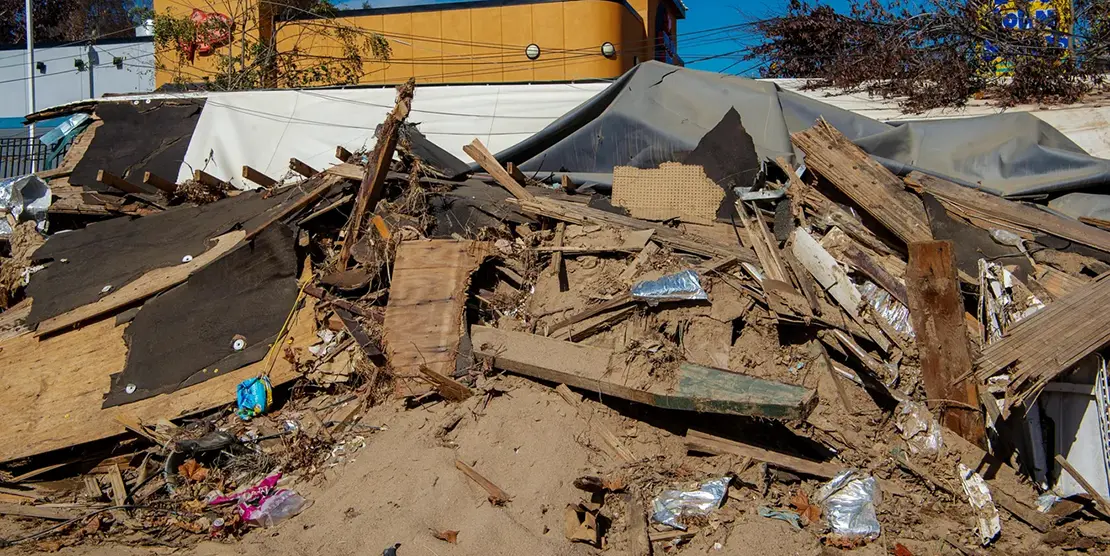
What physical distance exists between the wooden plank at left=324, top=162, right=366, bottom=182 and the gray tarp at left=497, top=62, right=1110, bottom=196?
169cm

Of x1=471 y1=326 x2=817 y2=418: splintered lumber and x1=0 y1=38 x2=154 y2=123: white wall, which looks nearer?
x1=471 y1=326 x2=817 y2=418: splintered lumber

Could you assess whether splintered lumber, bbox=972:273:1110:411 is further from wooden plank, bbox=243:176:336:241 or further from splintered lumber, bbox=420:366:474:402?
wooden plank, bbox=243:176:336:241

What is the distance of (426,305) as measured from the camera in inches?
239

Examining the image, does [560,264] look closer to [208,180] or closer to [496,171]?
[496,171]

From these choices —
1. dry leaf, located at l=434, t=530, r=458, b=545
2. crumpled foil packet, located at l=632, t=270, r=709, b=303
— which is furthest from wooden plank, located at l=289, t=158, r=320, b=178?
dry leaf, located at l=434, t=530, r=458, b=545

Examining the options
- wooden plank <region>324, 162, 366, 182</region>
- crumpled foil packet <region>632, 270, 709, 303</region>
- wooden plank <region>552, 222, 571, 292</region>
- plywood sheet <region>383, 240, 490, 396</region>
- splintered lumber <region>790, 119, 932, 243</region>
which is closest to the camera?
crumpled foil packet <region>632, 270, 709, 303</region>

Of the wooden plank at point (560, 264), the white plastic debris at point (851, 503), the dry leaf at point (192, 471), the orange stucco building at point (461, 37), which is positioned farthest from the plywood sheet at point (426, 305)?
the orange stucco building at point (461, 37)

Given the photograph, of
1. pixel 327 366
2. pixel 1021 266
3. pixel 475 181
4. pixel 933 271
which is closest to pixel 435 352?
pixel 327 366

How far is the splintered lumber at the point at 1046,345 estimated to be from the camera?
485cm

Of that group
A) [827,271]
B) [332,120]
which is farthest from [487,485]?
[332,120]

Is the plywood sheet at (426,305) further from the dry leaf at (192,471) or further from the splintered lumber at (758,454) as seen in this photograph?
the splintered lumber at (758,454)

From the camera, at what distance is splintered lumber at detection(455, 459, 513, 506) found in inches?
185

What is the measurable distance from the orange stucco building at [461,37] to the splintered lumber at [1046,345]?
12.6 metres

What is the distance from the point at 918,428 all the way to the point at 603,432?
2108 mm
